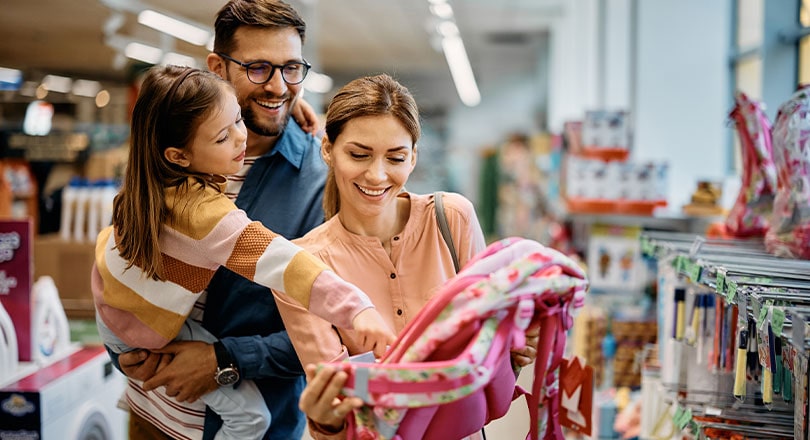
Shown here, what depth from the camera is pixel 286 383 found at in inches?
95.2

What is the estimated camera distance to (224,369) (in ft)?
7.18

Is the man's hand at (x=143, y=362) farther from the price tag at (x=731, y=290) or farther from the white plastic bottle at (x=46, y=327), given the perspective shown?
the price tag at (x=731, y=290)

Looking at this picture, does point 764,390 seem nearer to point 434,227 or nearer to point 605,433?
point 434,227

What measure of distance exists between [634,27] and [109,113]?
6469 mm

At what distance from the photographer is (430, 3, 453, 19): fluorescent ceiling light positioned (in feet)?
36.4

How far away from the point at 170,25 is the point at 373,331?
343 inches

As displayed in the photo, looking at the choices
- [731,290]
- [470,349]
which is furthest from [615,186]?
[470,349]

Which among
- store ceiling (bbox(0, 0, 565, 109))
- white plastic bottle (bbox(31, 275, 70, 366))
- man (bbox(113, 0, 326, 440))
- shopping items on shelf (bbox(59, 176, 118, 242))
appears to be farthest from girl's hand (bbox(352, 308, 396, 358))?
shopping items on shelf (bbox(59, 176, 118, 242))

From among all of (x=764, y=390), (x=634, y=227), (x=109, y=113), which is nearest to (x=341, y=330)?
(x=764, y=390)

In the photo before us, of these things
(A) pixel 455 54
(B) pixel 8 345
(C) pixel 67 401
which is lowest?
(C) pixel 67 401

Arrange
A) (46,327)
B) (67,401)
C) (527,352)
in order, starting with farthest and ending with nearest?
(46,327) < (67,401) < (527,352)

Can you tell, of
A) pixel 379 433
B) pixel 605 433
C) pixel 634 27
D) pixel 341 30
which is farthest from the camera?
pixel 341 30

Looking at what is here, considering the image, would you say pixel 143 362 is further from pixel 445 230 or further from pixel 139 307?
pixel 445 230

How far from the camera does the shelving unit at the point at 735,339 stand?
6.13 ft
